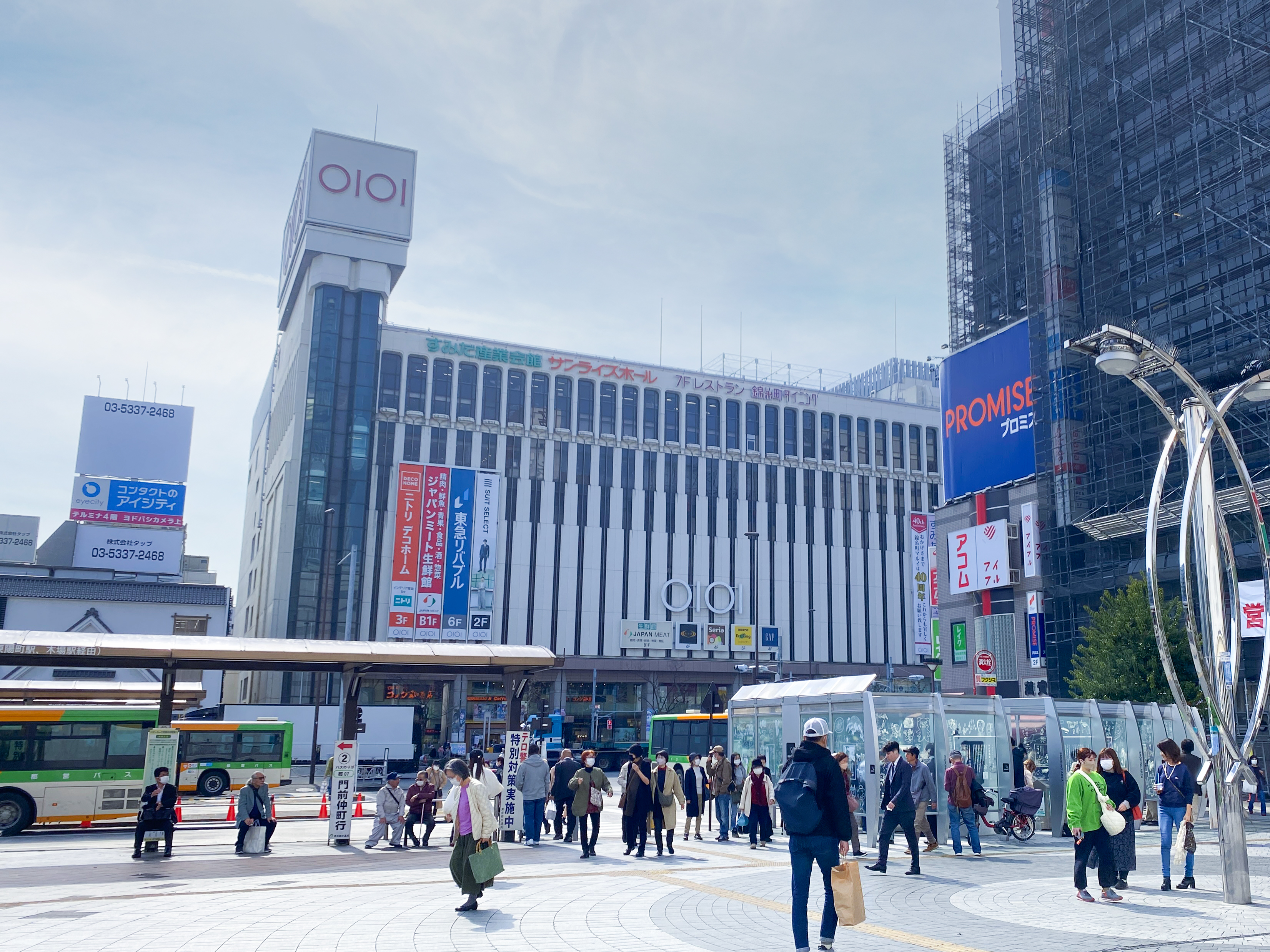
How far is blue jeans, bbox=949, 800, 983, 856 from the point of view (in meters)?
15.6

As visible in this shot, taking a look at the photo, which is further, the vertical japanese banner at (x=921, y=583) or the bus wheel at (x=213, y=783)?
the vertical japanese banner at (x=921, y=583)

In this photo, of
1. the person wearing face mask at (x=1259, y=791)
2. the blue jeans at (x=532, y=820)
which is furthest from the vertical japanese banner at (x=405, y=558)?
the person wearing face mask at (x=1259, y=791)

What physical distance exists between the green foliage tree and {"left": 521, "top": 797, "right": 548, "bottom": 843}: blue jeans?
1741 cm

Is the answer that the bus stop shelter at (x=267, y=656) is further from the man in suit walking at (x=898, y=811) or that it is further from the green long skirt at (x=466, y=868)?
the green long skirt at (x=466, y=868)

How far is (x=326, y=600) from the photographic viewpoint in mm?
65500

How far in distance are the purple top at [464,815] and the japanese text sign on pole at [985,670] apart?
120 feet

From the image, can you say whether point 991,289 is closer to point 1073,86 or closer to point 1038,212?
point 1038,212

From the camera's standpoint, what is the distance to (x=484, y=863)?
10297 mm

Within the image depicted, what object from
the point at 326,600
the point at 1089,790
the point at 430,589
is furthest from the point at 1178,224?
the point at 326,600

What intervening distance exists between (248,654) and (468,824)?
9647mm

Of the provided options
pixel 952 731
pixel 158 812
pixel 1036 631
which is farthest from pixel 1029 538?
pixel 158 812

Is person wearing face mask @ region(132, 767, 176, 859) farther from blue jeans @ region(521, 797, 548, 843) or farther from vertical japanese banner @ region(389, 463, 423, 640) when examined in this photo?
vertical japanese banner @ region(389, 463, 423, 640)

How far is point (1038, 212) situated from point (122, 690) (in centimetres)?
4017

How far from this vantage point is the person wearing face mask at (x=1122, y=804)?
35.5ft
